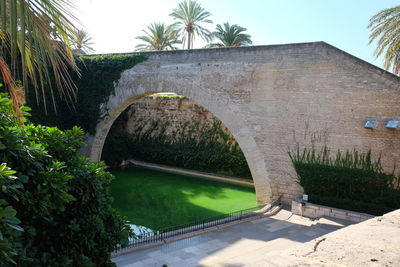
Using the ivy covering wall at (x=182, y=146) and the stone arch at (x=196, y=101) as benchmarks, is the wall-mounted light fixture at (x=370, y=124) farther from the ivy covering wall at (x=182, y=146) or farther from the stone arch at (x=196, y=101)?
the ivy covering wall at (x=182, y=146)

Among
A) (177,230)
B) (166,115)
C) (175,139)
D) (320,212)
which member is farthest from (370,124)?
(166,115)

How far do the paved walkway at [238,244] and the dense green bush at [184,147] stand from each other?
6.84 metres

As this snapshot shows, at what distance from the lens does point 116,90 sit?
1616cm

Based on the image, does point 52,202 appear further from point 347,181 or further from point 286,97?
point 347,181

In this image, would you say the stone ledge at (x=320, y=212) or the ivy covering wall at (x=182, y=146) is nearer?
the stone ledge at (x=320, y=212)

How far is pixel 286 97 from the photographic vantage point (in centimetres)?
1162

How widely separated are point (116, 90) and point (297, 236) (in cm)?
1123

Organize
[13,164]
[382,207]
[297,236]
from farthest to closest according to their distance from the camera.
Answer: [382,207]
[297,236]
[13,164]

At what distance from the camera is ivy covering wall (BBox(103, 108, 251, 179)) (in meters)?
18.0

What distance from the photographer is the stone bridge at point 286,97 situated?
404 inches

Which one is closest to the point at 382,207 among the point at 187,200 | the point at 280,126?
the point at 280,126

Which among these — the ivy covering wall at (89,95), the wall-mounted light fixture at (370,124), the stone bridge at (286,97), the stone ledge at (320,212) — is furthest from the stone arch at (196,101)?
the wall-mounted light fixture at (370,124)

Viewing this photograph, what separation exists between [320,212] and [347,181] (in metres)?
1.41

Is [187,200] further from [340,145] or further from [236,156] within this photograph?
[340,145]
